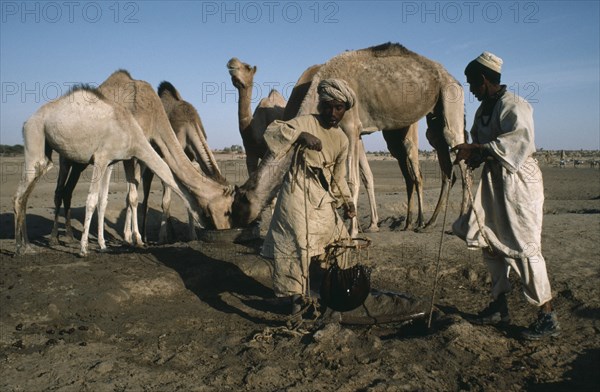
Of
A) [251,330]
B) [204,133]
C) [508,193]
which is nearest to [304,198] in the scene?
[251,330]

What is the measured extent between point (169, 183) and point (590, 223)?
240 inches

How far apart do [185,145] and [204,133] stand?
0.44m

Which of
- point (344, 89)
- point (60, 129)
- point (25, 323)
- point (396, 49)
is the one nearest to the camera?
point (344, 89)

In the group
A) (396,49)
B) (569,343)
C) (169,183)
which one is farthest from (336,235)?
(396,49)

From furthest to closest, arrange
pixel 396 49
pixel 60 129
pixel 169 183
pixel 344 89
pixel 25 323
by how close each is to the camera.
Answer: pixel 396 49 → pixel 169 183 → pixel 60 129 → pixel 25 323 → pixel 344 89

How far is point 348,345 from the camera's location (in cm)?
409

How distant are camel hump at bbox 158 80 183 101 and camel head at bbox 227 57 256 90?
154 centimetres

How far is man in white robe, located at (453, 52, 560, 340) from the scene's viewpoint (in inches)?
161

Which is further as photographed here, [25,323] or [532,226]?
[25,323]

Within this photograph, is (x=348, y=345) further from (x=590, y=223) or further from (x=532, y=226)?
(x=590, y=223)

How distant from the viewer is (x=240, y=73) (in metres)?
8.94

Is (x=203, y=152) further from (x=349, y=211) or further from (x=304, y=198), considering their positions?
(x=349, y=211)

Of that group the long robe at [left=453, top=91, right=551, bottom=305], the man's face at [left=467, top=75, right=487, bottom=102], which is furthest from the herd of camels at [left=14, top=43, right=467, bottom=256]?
the long robe at [left=453, top=91, right=551, bottom=305]

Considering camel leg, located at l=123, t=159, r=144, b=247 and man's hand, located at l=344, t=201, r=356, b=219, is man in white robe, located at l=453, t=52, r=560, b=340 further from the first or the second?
camel leg, located at l=123, t=159, r=144, b=247
